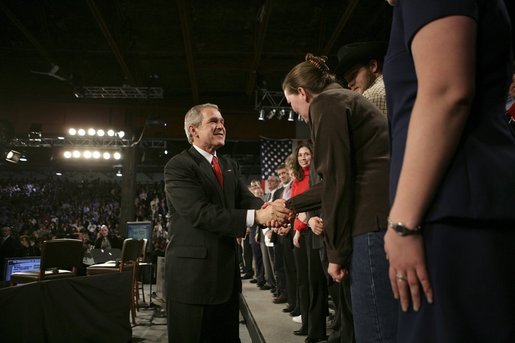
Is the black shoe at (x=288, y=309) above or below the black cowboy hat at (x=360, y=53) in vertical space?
below

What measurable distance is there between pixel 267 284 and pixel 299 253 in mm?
3113

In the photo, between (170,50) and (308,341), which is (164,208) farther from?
(308,341)

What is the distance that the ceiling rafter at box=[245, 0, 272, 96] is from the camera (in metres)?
7.14

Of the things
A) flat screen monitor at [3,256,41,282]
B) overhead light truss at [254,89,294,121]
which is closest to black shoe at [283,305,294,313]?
flat screen monitor at [3,256,41,282]

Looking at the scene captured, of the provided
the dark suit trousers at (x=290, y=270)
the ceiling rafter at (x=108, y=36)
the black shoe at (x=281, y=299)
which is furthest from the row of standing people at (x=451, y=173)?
the ceiling rafter at (x=108, y=36)

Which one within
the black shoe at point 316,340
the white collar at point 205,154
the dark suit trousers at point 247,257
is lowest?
the black shoe at point 316,340

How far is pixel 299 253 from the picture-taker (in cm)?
420

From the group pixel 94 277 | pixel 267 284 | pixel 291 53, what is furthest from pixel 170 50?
pixel 94 277

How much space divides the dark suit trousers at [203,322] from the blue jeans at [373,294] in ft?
3.44

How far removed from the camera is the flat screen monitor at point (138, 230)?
10867 millimetres

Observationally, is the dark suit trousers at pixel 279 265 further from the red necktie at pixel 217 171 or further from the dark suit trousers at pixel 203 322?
the dark suit trousers at pixel 203 322

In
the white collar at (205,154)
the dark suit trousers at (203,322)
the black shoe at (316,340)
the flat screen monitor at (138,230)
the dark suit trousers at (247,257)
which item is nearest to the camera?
the dark suit trousers at (203,322)

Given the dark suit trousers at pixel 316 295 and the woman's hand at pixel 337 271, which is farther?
the dark suit trousers at pixel 316 295

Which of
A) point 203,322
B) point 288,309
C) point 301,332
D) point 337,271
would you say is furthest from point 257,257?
point 337,271
